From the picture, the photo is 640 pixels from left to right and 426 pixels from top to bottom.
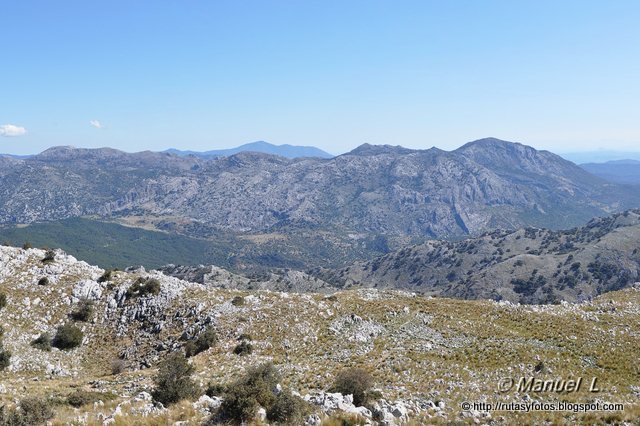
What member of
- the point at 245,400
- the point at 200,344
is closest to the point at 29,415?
the point at 245,400

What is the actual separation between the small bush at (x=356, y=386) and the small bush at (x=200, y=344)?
1842 cm

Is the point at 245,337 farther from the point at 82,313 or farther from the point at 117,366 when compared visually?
the point at 82,313

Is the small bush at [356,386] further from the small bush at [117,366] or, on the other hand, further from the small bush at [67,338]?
the small bush at [67,338]

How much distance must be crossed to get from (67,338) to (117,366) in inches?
313

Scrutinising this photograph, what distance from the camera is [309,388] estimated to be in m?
26.1

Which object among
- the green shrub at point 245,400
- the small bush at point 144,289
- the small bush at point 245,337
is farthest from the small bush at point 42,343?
the green shrub at point 245,400

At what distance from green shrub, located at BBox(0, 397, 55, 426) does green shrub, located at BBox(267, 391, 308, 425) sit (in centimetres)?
938

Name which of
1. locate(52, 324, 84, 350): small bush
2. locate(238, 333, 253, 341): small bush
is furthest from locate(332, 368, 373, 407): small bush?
locate(52, 324, 84, 350): small bush

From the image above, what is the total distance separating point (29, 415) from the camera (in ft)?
51.2

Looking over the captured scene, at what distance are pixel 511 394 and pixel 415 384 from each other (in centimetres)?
582

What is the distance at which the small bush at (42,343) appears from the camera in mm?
37562

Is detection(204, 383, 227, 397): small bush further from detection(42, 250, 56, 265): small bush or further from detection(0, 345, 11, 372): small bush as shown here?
detection(42, 250, 56, 265): small bush

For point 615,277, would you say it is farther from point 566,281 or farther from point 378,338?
point 378,338

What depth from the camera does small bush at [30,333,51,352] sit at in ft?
123
